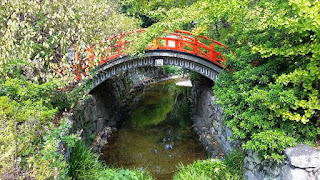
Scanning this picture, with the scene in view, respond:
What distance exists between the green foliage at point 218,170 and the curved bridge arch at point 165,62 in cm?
402

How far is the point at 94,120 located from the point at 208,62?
5.78m

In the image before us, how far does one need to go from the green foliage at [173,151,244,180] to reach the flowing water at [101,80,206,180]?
5.22ft

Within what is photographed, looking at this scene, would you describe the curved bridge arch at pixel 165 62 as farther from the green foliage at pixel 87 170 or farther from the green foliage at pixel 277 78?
the green foliage at pixel 87 170

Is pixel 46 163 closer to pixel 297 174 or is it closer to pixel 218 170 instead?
pixel 218 170

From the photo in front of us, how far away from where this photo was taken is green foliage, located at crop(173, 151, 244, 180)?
7137 mm

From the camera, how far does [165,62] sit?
11477mm

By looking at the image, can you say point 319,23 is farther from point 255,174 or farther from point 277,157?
point 255,174

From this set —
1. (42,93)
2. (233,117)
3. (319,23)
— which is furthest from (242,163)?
(42,93)

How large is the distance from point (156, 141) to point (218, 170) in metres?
4.54

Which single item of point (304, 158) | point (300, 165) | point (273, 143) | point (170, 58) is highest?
point (170, 58)

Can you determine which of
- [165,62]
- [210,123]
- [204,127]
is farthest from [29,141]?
[204,127]

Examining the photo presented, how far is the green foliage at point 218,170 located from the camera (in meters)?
7.14

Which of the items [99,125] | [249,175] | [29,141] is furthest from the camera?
[99,125]

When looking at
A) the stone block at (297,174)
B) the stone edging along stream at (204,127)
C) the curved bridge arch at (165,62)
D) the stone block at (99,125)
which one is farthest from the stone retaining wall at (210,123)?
the stone block at (99,125)
